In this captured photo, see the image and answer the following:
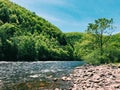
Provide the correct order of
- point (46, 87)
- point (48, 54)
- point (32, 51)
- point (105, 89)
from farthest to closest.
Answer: point (48, 54) → point (32, 51) → point (46, 87) → point (105, 89)

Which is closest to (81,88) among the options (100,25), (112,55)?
(112,55)

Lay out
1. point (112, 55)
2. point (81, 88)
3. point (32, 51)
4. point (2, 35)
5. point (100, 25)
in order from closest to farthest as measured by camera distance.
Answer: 1. point (81, 88)
2. point (112, 55)
3. point (100, 25)
4. point (2, 35)
5. point (32, 51)

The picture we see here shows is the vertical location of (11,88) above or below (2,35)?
below

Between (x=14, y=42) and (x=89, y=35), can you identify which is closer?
(x=89, y=35)

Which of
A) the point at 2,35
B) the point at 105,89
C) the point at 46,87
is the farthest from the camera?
the point at 2,35

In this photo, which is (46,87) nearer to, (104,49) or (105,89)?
(105,89)

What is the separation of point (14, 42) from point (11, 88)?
10027 cm

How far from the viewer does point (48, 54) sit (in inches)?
6216

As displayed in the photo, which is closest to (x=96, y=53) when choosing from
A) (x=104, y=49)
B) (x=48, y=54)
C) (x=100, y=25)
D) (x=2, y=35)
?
(x=104, y=49)

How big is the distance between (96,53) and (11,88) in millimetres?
43903

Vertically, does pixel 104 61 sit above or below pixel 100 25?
below

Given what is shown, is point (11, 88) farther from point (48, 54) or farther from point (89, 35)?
point (48, 54)

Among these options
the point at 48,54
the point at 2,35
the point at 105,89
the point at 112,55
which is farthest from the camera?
the point at 48,54

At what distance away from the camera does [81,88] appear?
30.0 metres
